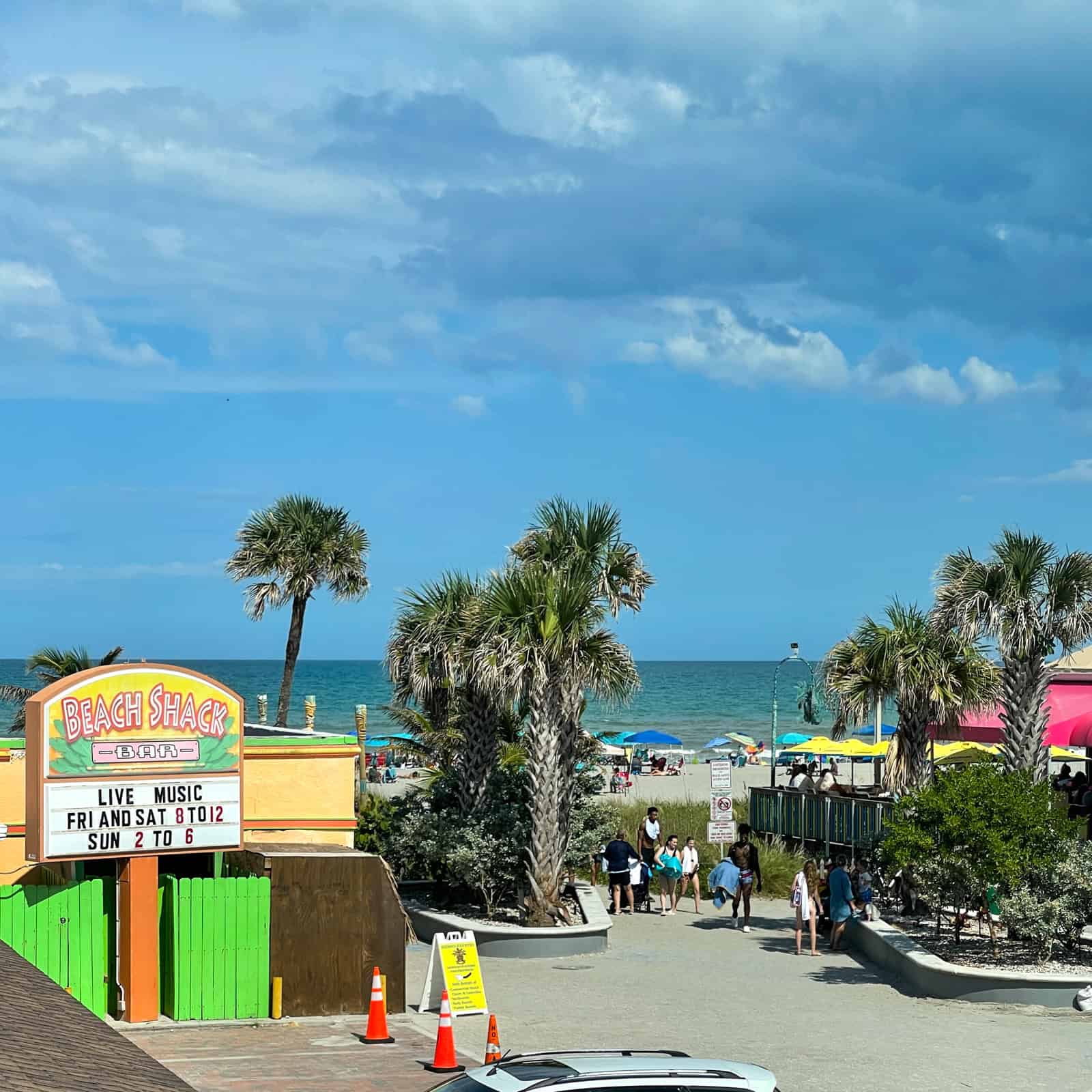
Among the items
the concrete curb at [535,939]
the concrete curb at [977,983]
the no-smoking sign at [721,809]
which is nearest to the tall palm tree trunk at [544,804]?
the concrete curb at [535,939]

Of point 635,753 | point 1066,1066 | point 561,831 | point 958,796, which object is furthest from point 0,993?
point 635,753

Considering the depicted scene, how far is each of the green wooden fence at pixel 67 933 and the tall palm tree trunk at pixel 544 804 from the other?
28.5 ft

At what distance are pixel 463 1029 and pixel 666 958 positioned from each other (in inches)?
270

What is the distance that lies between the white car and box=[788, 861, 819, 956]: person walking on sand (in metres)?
15.3

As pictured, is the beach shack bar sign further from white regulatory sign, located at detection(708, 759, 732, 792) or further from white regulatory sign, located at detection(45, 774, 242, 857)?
white regulatory sign, located at detection(708, 759, 732, 792)

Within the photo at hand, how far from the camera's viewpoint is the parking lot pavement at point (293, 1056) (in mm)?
15016

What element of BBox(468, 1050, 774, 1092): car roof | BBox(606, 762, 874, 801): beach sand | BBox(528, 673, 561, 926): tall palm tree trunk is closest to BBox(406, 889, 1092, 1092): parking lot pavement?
Result: BBox(528, 673, 561, 926): tall palm tree trunk

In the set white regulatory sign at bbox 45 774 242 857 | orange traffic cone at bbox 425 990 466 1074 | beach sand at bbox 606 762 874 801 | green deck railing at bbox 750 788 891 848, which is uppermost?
white regulatory sign at bbox 45 774 242 857

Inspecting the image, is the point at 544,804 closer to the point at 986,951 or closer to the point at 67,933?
the point at 986,951

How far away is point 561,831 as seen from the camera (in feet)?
86.5

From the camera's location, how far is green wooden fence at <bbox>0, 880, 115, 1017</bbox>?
17.8 metres

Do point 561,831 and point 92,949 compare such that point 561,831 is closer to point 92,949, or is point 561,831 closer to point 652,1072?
point 92,949

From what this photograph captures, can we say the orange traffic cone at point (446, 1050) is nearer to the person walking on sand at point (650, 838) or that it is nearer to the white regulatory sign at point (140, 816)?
the white regulatory sign at point (140, 816)

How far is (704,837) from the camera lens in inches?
1401
